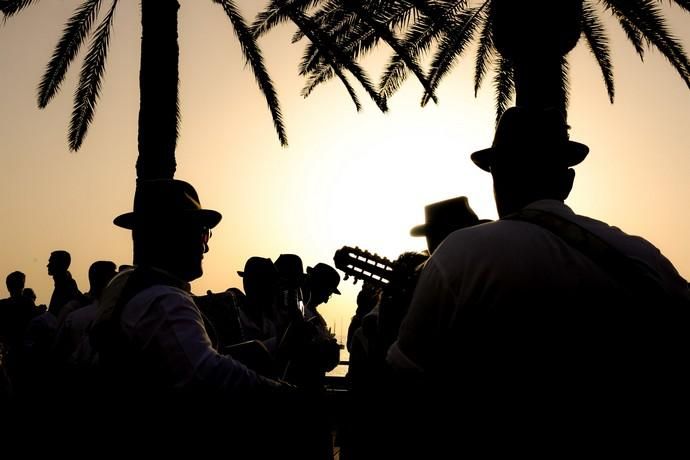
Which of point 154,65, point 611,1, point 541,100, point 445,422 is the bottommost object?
point 445,422

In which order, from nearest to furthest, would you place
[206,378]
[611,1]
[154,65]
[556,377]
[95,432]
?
[556,377] < [206,378] < [95,432] < [154,65] < [611,1]

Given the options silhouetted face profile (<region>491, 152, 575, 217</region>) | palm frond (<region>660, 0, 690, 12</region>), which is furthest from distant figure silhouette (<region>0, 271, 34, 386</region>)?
palm frond (<region>660, 0, 690, 12</region>)

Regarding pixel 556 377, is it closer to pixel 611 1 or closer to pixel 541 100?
pixel 541 100

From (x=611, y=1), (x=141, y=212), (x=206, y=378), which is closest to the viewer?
(x=206, y=378)

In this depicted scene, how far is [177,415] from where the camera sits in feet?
6.96

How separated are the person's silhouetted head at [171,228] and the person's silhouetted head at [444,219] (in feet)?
4.24

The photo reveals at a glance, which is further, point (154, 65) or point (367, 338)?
point (154, 65)

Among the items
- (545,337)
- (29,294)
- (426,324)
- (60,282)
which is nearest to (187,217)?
(426,324)

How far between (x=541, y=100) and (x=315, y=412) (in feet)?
18.3

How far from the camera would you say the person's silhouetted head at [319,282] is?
6.58 meters

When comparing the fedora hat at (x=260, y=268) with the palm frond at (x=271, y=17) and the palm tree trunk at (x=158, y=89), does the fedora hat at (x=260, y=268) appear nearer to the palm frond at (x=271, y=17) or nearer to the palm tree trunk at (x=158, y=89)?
the palm tree trunk at (x=158, y=89)

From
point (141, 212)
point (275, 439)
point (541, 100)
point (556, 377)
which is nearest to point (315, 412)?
point (275, 439)

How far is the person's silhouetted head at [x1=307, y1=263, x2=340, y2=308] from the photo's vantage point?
21.6 feet

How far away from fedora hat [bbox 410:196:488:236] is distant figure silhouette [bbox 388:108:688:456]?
5.67 feet
